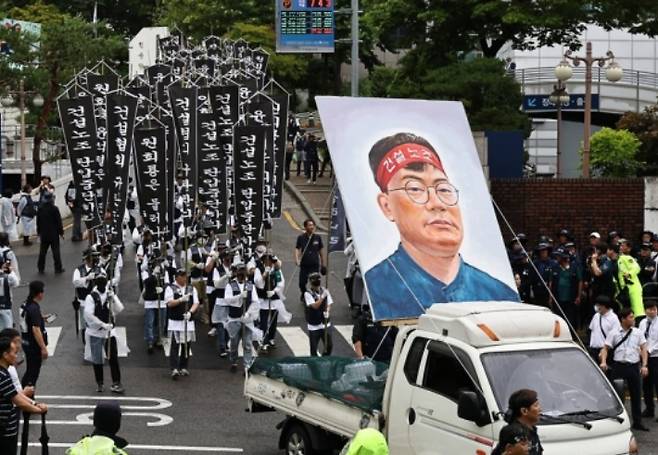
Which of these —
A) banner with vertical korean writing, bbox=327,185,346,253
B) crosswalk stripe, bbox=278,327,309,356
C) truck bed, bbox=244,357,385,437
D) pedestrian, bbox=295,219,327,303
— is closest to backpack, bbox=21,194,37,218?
pedestrian, bbox=295,219,327,303

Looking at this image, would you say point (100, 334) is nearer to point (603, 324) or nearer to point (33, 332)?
point (33, 332)

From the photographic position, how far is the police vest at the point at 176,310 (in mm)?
18641

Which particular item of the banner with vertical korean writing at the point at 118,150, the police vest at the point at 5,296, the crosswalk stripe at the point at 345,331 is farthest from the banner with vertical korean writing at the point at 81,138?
the crosswalk stripe at the point at 345,331

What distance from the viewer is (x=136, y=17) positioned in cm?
7019

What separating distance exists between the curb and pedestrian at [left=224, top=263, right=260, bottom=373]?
1367cm

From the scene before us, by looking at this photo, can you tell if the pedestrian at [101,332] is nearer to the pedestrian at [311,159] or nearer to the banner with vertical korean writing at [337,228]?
the banner with vertical korean writing at [337,228]

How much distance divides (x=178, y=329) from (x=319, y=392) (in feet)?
21.2

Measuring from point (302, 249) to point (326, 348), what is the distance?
16.8 feet

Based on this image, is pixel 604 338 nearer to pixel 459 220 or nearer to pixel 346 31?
pixel 459 220

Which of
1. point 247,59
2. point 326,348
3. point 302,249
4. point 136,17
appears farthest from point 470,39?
point 136,17

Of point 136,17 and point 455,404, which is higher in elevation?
point 136,17

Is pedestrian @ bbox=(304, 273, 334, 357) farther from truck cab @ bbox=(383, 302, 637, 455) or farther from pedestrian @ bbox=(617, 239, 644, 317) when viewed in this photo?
truck cab @ bbox=(383, 302, 637, 455)

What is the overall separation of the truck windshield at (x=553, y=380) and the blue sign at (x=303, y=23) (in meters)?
23.3

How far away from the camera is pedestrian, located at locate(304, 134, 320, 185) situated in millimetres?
40938
